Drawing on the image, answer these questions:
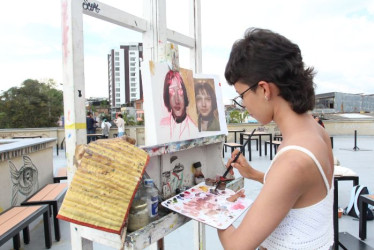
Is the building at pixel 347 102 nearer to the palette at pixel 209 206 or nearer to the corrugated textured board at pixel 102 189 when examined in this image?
the palette at pixel 209 206

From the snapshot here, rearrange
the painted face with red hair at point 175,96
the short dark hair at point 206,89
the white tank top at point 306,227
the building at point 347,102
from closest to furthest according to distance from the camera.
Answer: the white tank top at point 306,227 < the painted face with red hair at point 175,96 < the short dark hair at point 206,89 < the building at point 347,102

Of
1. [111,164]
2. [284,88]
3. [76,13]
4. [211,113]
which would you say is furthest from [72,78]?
[211,113]

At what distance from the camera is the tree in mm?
19828

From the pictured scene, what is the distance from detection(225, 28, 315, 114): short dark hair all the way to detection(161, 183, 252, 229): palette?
1.80 ft

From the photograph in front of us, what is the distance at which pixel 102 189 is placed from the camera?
0.96 m

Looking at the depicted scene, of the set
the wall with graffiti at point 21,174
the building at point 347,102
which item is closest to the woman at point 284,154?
the wall with graffiti at point 21,174

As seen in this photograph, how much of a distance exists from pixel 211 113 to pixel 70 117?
1061 millimetres

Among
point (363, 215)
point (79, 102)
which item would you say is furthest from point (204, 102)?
point (363, 215)

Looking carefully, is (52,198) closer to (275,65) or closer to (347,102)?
(275,65)

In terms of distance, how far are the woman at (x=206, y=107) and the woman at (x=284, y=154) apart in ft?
2.76

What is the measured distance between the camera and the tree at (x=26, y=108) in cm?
1983

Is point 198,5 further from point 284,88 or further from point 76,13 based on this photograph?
point 284,88

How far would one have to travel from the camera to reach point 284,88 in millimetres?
903

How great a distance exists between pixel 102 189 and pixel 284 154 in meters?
0.66
